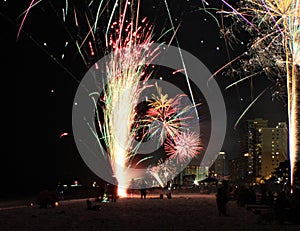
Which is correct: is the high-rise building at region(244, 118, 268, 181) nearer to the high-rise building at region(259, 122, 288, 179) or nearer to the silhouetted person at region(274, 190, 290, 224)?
the high-rise building at region(259, 122, 288, 179)

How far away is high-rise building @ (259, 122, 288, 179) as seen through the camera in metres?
163

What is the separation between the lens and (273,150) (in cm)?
16325

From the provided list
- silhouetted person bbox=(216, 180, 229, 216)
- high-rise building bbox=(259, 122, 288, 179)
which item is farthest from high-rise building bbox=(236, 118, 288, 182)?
silhouetted person bbox=(216, 180, 229, 216)

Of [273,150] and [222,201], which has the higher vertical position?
[273,150]

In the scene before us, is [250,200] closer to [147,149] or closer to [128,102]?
[128,102]

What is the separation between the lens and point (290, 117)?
15930 mm

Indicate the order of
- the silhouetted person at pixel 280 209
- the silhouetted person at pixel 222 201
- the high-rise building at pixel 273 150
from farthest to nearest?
the high-rise building at pixel 273 150 < the silhouetted person at pixel 222 201 < the silhouetted person at pixel 280 209

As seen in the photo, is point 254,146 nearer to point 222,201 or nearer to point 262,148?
point 262,148

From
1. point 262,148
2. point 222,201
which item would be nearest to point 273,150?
point 262,148

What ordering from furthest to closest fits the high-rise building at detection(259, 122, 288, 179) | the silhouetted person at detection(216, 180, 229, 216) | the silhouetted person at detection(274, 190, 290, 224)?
1. the high-rise building at detection(259, 122, 288, 179)
2. the silhouetted person at detection(216, 180, 229, 216)
3. the silhouetted person at detection(274, 190, 290, 224)

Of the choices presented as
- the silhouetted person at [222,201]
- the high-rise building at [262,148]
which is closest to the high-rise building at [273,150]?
the high-rise building at [262,148]

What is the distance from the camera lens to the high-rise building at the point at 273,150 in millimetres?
162625

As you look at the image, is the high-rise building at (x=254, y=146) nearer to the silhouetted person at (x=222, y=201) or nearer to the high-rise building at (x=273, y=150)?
the high-rise building at (x=273, y=150)

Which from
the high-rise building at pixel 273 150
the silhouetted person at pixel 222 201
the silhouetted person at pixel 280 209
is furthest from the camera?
the high-rise building at pixel 273 150
